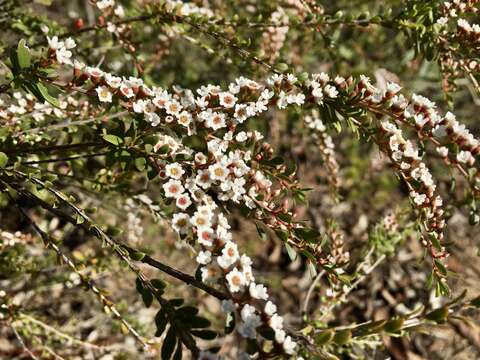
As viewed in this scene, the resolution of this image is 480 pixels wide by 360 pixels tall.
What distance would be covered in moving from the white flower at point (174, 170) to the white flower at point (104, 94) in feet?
1.05

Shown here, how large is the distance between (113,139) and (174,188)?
0.29 m

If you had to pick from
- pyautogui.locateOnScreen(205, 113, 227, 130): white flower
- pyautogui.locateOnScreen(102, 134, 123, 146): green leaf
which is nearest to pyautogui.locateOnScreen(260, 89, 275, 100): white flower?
pyautogui.locateOnScreen(205, 113, 227, 130): white flower

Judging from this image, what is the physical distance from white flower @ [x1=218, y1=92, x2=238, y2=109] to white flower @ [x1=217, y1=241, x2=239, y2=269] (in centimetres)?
49

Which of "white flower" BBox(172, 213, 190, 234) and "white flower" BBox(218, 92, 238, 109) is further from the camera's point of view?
"white flower" BBox(218, 92, 238, 109)

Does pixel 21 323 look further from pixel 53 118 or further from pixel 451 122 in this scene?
pixel 451 122

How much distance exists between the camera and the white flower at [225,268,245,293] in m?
1.36

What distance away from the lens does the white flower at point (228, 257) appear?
4.63ft

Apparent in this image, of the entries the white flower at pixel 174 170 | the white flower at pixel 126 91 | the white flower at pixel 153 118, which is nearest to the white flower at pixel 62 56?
the white flower at pixel 126 91

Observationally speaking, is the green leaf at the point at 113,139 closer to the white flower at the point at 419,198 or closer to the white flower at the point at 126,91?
the white flower at the point at 126,91

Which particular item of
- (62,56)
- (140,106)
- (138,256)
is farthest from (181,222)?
(62,56)

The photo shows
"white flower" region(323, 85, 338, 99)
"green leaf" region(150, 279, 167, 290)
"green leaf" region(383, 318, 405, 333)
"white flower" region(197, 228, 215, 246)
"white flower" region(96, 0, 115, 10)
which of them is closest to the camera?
"green leaf" region(383, 318, 405, 333)

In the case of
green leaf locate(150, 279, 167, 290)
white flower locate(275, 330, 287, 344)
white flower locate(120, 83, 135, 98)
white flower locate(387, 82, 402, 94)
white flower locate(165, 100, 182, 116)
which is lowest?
white flower locate(275, 330, 287, 344)

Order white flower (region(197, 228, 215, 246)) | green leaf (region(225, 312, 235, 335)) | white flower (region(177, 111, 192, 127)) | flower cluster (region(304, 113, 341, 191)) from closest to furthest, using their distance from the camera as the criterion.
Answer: green leaf (region(225, 312, 235, 335)) < white flower (region(197, 228, 215, 246)) < white flower (region(177, 111, 192, 127)) < flower cluster (region(304, 113, 341, 191))

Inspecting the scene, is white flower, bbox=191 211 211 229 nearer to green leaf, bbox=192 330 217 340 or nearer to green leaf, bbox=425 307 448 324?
green leaf, bbox=192 330 217 340
